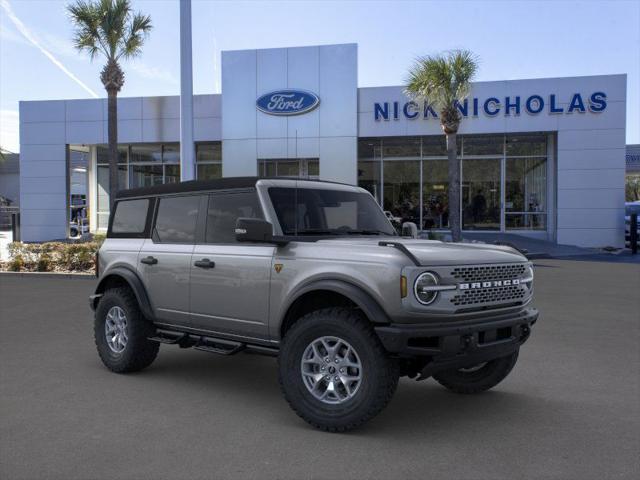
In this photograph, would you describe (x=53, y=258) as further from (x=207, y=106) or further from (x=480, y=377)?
(x=480, y=377)

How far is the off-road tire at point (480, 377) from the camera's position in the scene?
5.43 meters

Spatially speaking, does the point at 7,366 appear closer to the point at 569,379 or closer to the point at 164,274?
the point at 164,274

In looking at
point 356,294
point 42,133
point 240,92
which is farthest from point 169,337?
point 42,133

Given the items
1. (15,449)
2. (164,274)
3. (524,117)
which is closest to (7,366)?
(164,274)

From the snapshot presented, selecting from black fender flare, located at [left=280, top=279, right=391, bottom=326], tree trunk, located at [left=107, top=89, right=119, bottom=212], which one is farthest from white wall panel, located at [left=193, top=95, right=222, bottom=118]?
black fender flare, located at [left=280, top=279, right=391, bottom=326]

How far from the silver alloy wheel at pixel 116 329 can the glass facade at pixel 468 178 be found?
21.3 metres

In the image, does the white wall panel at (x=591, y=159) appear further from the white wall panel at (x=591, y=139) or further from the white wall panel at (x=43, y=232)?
the white wall panel at (x=43, y=232)

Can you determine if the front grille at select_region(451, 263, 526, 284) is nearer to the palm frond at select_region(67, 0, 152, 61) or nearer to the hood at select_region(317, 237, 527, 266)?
the hood at select_region(317, 237, 527, 266)

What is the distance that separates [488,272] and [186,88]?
40.0 ft

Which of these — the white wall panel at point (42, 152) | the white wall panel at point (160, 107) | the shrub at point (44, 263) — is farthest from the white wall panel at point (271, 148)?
the shrub at point (44, 263)

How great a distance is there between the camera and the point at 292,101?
26125 millimetres

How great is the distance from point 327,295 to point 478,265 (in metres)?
1.16

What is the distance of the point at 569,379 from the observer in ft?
20.0

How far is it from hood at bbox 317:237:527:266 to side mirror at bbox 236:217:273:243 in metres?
0.41
